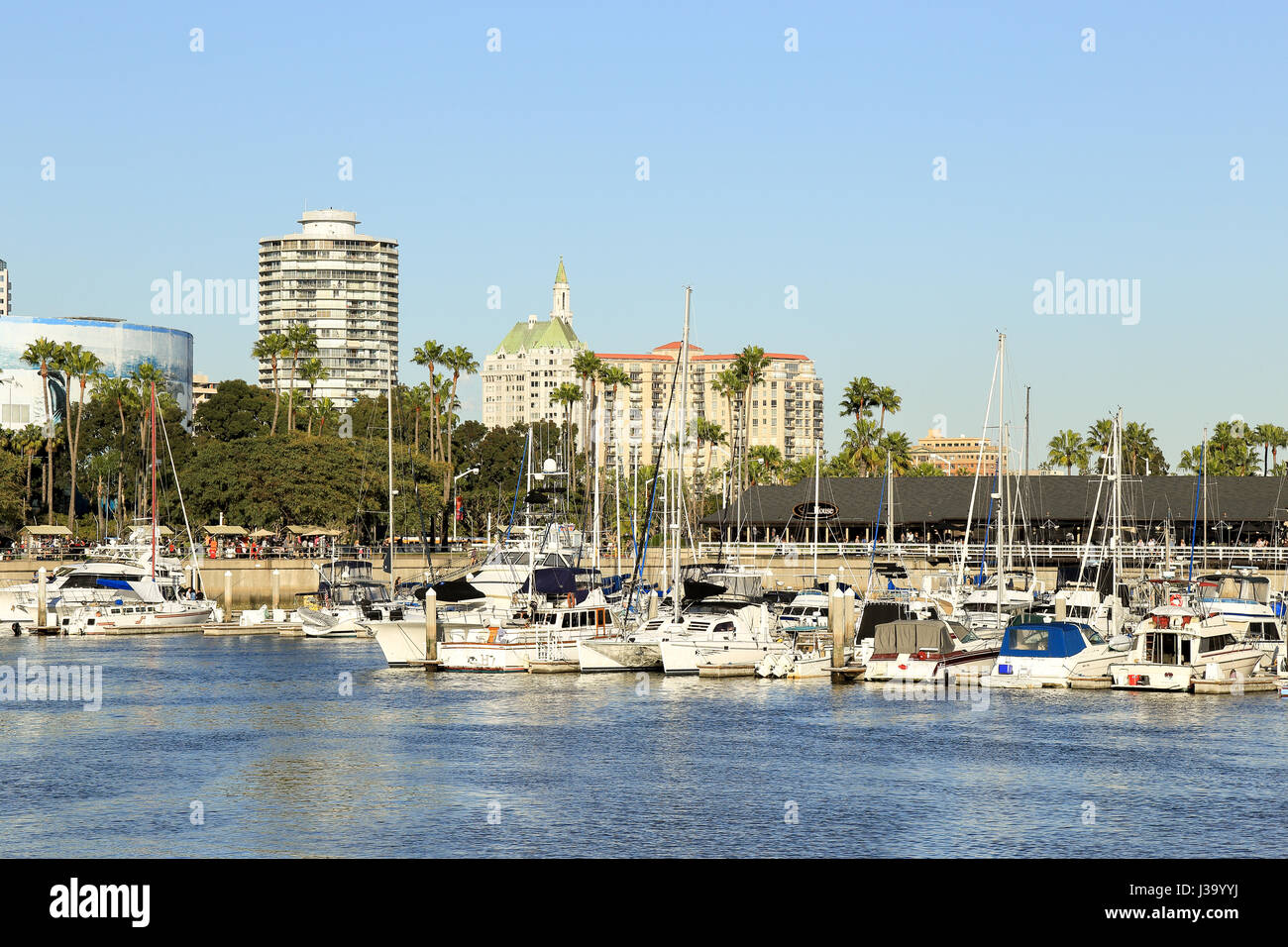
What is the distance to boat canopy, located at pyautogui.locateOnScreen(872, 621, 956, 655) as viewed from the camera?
167 feet

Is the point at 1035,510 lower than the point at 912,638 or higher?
higher

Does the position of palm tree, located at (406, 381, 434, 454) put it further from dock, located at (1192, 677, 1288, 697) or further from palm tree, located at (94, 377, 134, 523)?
dock, located at (1192, 677, 1288, 697)

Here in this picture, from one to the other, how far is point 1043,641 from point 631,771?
19783 millimetres

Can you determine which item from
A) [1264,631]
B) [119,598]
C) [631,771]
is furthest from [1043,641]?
[119,598]

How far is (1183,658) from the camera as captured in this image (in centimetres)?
4869

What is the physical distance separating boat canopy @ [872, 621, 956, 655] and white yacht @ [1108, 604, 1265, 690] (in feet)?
18.0

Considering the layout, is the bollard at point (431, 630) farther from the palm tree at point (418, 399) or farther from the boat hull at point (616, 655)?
the palm tree at point (418, 399)

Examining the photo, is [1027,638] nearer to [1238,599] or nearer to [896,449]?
[1238,599]

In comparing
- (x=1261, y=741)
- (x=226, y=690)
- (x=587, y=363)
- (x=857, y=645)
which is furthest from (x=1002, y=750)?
(x=587, y=363)

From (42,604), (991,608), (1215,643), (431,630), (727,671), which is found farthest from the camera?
(42,604)

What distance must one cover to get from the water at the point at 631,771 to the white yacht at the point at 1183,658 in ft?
2.50

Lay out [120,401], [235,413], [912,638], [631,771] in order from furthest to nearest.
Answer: [235,413]
[120,401]
[912,638]
[631,771]
